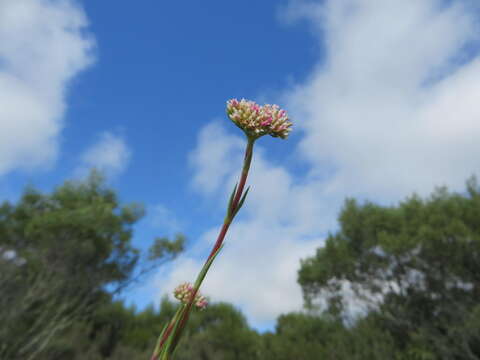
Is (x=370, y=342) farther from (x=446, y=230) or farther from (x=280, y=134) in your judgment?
(x=280, y=134)

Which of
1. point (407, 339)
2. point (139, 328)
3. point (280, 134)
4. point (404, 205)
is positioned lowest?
point (280, 134)

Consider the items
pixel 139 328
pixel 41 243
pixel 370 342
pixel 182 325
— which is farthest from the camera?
pixel 139 328

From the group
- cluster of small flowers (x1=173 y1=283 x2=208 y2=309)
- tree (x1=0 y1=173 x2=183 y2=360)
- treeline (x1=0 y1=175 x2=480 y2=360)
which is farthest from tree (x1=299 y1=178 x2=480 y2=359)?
cluster of small flowers (x1=173 y1=283 x2=208 y2=309)

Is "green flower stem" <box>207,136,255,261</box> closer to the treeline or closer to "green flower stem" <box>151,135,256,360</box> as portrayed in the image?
"green flower stem" <box>151,135,256,360</box>

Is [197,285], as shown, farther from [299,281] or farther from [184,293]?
[299,281]

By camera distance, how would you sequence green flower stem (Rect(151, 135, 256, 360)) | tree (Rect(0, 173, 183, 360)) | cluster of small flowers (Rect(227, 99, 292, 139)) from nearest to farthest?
green flower stem (Rect(151, 135, 256, 360)) < cluster of small flowers (Rect(227, 99, 292, 139)) < tree (Rect(0, 173, 183, 360))

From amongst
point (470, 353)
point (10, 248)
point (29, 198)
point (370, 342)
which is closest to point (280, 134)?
point (470, 353)

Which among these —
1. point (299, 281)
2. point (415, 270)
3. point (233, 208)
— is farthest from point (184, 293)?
point (299, 281)
